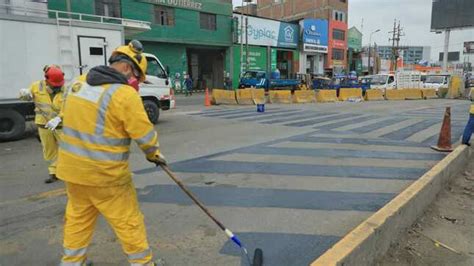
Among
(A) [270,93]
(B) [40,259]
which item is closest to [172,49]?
(A) [270,93]

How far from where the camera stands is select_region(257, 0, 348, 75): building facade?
5056 centimetres

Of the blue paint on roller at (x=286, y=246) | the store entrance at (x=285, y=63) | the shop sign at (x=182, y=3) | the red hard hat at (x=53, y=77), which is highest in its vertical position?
the shop sign at (x=182, y=3)

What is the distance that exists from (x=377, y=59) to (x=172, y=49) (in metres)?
51.3

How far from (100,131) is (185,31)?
31.4 metres

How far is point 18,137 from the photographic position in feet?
33.0

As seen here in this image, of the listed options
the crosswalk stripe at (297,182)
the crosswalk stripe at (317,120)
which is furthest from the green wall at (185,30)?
the crosswalk stripe at (297,182)

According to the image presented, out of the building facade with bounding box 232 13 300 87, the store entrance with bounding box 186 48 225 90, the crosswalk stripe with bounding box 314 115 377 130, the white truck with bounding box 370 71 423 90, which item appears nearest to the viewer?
the crosswalk stripe with bounding box 314 115 377 130

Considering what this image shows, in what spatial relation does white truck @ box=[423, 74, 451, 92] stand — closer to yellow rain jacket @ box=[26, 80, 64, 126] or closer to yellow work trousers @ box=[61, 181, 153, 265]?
yellow rain jacket @ box=[26, 80, 64, 126]

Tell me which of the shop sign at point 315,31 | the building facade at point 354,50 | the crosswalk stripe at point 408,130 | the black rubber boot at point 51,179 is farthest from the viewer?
the building facade at point 354,50

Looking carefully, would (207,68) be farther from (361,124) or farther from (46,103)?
(46,103)

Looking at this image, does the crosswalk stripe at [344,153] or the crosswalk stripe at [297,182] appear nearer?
the crosswalk stripe at [297,182]

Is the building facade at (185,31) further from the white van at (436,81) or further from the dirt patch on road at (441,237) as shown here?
the dirt patch on road at (441,237)

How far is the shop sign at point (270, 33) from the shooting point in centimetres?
3797

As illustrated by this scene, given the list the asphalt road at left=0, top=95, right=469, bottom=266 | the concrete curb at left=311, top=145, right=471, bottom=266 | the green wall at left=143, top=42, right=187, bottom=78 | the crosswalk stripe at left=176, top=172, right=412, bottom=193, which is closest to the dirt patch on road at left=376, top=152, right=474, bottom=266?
the concrete curb at left=311, top=145, right=471, bottom=266
